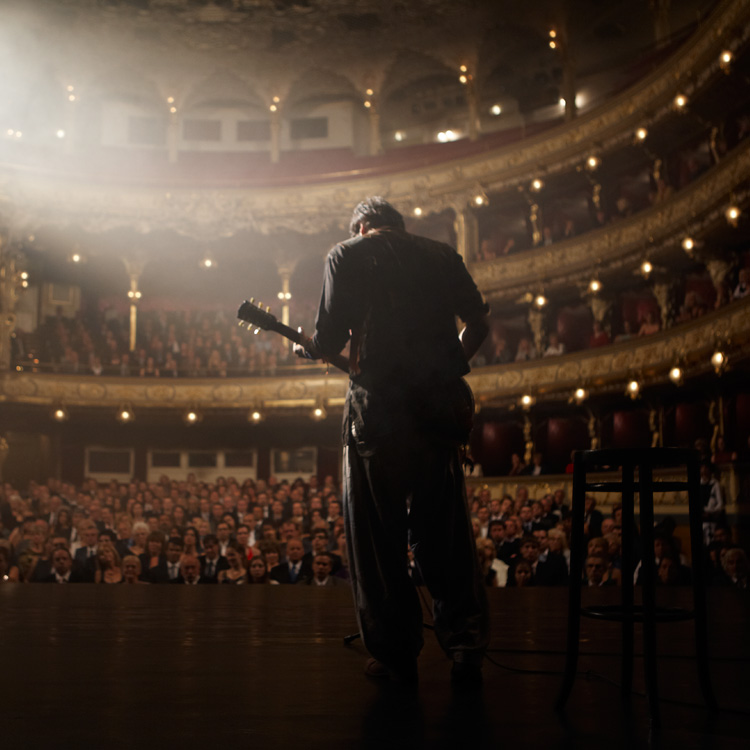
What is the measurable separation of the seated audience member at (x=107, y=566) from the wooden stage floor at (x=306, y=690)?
3.51 meters

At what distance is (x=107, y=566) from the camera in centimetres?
754

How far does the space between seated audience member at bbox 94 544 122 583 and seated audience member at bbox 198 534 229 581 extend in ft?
2.46

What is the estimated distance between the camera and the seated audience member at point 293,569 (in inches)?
283

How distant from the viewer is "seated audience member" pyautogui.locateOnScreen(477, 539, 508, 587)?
732 centimetres

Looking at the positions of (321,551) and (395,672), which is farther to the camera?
(321,551)

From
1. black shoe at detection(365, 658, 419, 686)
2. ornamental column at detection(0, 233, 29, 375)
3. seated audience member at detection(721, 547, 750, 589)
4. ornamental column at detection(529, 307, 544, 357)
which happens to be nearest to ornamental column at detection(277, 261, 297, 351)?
ornamental column at detection(0, 233, 29, 375)

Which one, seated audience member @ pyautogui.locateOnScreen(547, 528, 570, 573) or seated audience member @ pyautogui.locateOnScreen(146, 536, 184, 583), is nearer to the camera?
seated audience member @ pyautogui.locateOnScreen(547, 528, 570, 573)

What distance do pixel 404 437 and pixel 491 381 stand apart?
1504 centimetres

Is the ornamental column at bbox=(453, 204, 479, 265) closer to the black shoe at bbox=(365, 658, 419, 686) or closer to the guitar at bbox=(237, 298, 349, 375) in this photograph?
the guitar at bbox=(237, 298, 349, 375)

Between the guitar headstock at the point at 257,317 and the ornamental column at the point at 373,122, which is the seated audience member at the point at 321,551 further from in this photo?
the ornamental column at the point at 373,122

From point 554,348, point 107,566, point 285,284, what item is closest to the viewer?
point 107,566

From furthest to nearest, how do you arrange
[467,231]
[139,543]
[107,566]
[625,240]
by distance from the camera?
[467,231], [625,240], [139,543], [107,566]

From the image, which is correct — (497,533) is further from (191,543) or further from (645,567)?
(645,567)

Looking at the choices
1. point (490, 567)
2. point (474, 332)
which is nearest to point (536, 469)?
point (490, 567)
